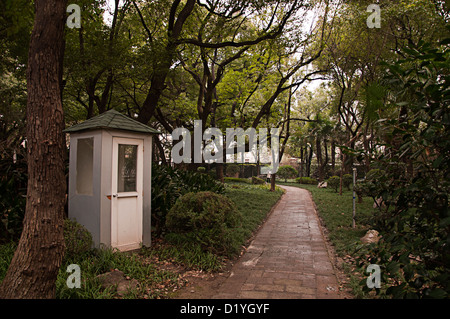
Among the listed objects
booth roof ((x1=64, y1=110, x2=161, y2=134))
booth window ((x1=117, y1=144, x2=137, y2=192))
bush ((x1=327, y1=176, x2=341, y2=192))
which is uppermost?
booth roof ((x1=64, y1=110, x2=161, y2=134))

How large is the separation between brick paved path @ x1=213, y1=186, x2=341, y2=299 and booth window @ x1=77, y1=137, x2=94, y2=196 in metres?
2.95

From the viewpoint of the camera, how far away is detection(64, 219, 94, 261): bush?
4234 mm

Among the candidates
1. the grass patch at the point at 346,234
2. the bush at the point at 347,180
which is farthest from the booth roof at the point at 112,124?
the bush at the point at 347,180

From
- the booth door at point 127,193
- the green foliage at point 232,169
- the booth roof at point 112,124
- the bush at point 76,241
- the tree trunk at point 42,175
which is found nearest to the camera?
the tree trunk at point 42,175

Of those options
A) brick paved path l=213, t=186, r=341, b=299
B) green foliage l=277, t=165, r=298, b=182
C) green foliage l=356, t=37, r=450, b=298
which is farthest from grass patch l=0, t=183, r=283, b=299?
green foliage l=277, t=165, r=298, b=182

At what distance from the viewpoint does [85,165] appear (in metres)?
Result: 5.33

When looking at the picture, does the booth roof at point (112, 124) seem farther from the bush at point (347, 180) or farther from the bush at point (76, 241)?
the bush at point (347, 180)

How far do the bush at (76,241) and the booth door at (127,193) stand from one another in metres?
→ 0.41

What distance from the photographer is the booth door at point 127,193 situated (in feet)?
16.1

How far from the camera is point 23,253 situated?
2742 mm

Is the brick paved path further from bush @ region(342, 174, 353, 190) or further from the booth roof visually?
bush @ region(342, 174, 353, 190)

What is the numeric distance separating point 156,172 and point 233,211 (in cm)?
255

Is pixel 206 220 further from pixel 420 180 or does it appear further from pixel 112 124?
pixel 420 180
